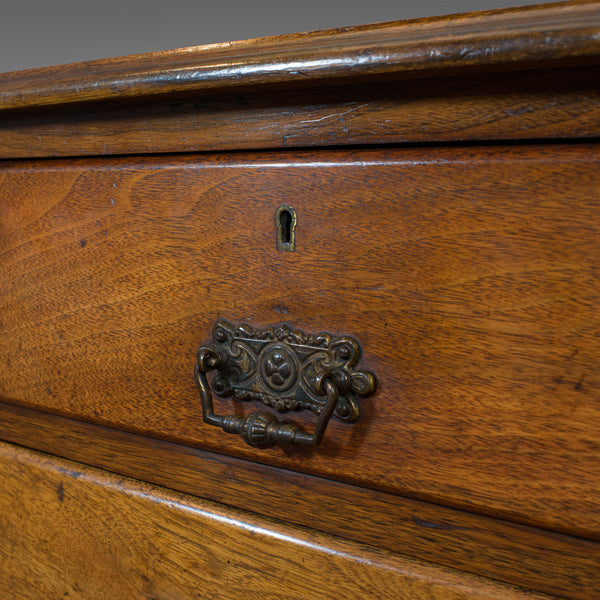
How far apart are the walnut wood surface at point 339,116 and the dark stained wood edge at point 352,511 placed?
0.71ft

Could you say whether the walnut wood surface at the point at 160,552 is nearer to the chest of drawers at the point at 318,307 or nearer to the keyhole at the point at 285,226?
the chest of drawers at the point at 318,307

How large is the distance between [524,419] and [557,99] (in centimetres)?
16

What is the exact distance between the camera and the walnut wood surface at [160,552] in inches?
13.3

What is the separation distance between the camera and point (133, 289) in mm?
400

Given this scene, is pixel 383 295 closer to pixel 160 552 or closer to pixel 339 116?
pixel 339 116

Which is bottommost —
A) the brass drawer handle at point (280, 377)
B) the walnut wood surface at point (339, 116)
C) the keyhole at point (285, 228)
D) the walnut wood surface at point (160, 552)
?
the walnut wood surface at point (160, 552)

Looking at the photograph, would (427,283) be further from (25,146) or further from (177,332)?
(25,146)

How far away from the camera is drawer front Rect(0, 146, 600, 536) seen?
282 millimetres

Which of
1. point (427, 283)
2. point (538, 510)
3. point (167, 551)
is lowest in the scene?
point (167, 551)

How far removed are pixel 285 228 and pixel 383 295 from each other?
75mm

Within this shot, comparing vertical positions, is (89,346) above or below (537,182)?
below

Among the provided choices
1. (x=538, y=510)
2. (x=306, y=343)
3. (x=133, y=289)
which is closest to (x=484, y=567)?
(x=538, y=510)

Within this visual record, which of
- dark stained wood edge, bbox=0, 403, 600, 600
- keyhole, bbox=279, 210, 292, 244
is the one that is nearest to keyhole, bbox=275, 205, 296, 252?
keyhole, bbox=279, 210, 292, 244

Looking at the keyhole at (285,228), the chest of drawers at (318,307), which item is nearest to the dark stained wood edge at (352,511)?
the chest of drawers at (318,307)
